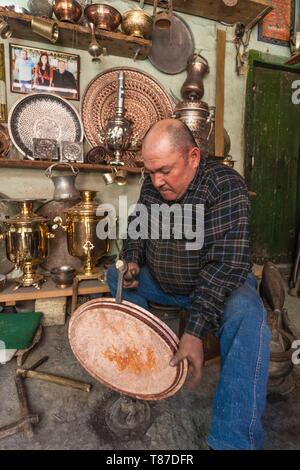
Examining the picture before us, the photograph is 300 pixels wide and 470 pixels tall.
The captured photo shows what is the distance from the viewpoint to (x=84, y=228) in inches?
96.8

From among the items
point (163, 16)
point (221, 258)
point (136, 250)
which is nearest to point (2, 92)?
point (163, 16)

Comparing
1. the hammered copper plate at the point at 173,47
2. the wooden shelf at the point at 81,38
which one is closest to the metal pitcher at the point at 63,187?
the wooden shelf at the point at 81,38

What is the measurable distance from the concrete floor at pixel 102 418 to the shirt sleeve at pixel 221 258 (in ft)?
1.72

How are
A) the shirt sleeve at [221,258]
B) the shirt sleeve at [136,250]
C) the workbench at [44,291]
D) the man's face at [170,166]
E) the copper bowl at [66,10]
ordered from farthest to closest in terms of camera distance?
1. the copper bowl at [66,10]
2. the workbench at [44,291]
3. the shirt sleeve at [136,250]
4. the man's face at [170,166]
5. the shirt sleeve at [221,258]

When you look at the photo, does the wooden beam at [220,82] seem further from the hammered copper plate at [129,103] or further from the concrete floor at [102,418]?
the concrete floor at [102,418]

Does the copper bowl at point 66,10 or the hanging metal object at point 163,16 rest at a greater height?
the hanging metal object at point 163,16

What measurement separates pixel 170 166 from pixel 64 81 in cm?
190

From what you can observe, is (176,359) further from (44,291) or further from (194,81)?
(194,81)

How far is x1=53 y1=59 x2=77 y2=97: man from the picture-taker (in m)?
2.74

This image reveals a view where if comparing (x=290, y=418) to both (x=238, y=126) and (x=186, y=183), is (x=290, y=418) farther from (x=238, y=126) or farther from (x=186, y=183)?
(x=238, y=126)

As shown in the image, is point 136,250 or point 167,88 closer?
point 136,250

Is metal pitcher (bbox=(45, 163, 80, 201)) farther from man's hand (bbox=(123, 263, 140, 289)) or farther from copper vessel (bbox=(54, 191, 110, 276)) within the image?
man's hand (bbox=(123, 263, 140, 289))

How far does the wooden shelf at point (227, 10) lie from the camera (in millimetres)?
2934

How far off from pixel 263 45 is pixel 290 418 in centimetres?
356
